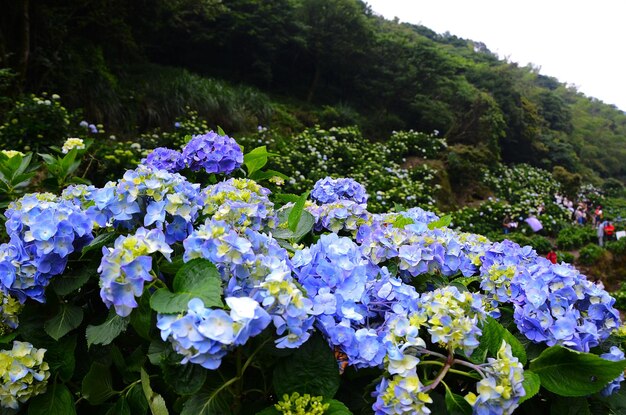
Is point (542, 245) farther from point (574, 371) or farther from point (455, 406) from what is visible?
point (455, 406)

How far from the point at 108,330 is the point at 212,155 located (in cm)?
83

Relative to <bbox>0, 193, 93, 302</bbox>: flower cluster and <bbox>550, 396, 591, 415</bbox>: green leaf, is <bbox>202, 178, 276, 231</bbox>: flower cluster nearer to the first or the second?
<bbox>0, 193, 93, 302</bbox>: flower cluster

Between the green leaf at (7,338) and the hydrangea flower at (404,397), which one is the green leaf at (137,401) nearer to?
the green leaf at (7,338)

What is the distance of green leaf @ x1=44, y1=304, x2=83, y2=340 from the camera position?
858 mm

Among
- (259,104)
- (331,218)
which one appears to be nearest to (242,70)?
(259,104)

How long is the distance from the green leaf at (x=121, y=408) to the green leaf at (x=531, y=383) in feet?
2.36

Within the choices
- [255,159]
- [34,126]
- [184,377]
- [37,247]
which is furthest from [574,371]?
[34,126]

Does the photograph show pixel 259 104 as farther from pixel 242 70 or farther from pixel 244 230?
pixel 244 230

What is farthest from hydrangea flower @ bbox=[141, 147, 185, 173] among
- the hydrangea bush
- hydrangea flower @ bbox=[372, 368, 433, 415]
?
hydrangea flower @ bbox=[372, 368, 433, 415]

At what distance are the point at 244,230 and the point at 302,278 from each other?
0.53 feet

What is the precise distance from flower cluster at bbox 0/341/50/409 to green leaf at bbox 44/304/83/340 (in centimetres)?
5

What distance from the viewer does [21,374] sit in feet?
2.76

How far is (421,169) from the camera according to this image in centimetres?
1055

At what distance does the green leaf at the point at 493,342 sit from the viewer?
80 centimetres
